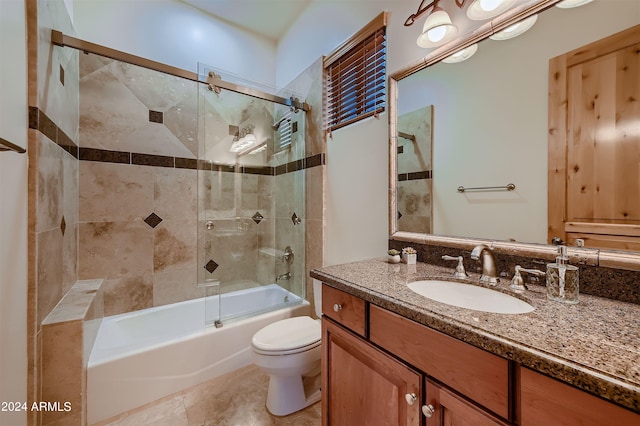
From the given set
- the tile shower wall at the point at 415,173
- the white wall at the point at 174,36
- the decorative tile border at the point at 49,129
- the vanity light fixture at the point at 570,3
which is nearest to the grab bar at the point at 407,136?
the tile shower wall at the point at 415,173

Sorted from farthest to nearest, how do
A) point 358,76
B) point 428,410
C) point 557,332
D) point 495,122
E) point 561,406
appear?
point 358,76 < point 495,122 < point 428,410 < point 557,332 < point 561,406

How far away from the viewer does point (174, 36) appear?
2.22 metres

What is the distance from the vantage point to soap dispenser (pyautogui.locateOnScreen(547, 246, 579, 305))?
2.51 ft

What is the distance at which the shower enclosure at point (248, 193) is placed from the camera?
2154 millimetres

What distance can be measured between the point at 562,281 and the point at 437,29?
46.2 inches

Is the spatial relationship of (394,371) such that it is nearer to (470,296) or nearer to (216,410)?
(470,296)

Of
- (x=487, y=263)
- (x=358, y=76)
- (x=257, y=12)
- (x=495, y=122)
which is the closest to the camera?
(x=487, y=263)

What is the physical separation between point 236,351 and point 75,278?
1273 millimetres

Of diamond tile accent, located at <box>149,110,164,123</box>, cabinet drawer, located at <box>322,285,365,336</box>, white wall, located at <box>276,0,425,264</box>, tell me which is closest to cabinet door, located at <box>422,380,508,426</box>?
cabinet drawer, located at <box>322,285,365,336</box>

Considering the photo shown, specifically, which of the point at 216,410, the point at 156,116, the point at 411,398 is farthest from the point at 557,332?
the point at 156,116

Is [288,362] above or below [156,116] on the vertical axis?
below

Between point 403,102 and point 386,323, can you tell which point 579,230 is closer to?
point 386,323

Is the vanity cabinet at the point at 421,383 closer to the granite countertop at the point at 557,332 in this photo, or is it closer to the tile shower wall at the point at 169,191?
the granite countertop at the point at 557,332

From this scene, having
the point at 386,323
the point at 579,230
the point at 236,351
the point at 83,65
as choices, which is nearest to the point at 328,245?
the point at 236,351
